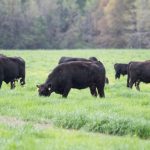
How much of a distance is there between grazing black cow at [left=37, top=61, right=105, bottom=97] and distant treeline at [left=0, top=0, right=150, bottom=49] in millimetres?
70076

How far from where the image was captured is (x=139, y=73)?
70.6 ft

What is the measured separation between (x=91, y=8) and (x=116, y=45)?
586 inches

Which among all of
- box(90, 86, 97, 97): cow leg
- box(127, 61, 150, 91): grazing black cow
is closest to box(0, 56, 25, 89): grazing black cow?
box(90, 86, 97, 97): cow leg

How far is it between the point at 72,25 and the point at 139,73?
78060 mm

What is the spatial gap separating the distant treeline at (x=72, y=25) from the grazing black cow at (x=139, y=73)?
2610 inches

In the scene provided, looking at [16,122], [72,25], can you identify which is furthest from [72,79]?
[72,25]

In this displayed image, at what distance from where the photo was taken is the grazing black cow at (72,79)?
16.8 meters

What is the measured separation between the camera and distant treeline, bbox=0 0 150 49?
89250 millimetres

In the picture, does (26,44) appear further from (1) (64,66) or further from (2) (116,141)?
(2) (116,141)

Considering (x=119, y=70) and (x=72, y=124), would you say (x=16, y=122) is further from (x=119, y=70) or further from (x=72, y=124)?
(x=119, y=70)

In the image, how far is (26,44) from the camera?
8994cm

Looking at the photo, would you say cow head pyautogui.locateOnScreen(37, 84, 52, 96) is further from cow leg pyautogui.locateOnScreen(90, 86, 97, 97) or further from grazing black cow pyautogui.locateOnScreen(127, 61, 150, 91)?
grazing black cow pyautogui.locateOnScreen(127, 61, 150, 91)

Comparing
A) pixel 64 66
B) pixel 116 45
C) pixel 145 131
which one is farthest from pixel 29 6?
pixel 145 131

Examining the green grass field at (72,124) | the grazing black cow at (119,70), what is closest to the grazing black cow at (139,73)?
the green grass field at (72,124)
